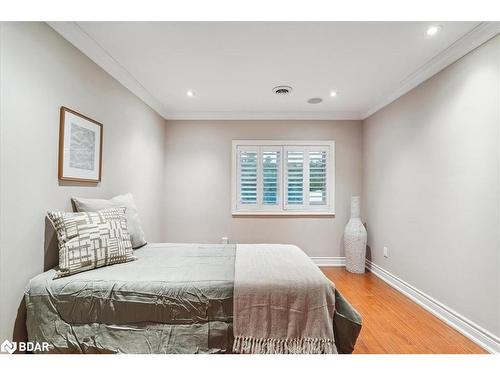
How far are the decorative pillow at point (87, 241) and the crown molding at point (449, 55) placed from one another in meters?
3.14

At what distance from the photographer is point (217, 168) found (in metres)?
Result: 3.94

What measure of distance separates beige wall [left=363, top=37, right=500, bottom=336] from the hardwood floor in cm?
21

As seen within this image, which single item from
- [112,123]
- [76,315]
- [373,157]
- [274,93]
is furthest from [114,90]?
[373,157]

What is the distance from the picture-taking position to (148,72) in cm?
260

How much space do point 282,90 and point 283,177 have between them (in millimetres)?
1404

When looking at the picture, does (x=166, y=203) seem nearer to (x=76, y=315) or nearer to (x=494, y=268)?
(x=76, y=315)

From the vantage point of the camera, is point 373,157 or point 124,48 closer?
point 124,48

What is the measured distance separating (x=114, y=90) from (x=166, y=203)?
1.92 m

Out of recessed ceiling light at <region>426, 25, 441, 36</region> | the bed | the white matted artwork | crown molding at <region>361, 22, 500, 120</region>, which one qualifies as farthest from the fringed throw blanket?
crown molding at <region>361, 22, 500, 120</region>

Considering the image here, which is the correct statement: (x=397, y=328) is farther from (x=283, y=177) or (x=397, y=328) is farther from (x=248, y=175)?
(x=248, y=175)

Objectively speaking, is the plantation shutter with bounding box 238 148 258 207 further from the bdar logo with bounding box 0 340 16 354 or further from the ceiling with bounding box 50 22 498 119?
the bdar logo with bounding box 0 340 16 354

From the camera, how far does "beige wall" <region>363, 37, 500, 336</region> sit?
71.8 inches

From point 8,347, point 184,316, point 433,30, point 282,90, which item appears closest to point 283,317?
point 184,316
